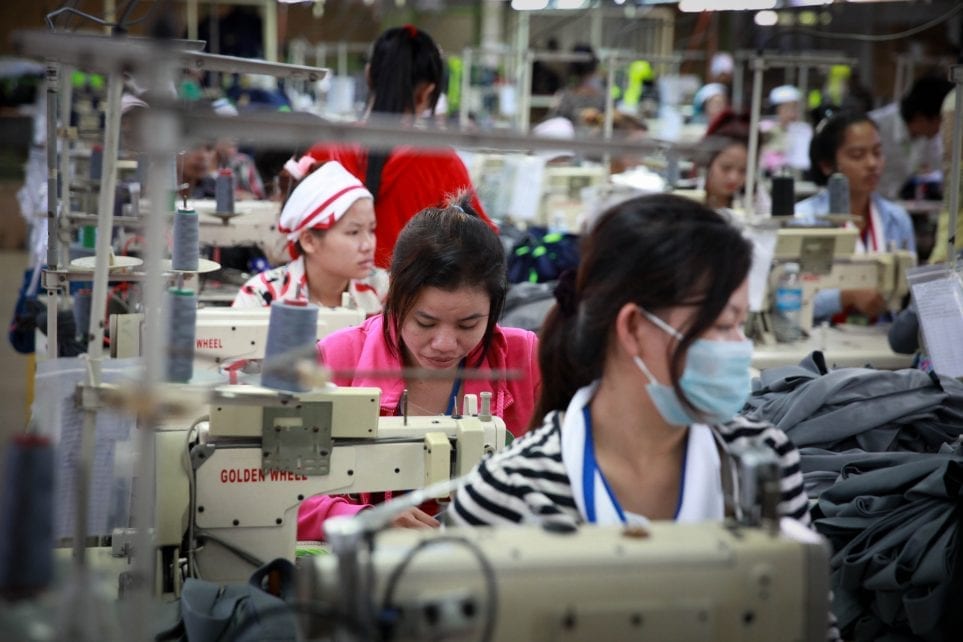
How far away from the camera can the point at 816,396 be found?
8.40 ft

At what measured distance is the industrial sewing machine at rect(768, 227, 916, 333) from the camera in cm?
389

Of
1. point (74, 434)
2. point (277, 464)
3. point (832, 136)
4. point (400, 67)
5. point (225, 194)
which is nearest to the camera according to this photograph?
point (74, 434)

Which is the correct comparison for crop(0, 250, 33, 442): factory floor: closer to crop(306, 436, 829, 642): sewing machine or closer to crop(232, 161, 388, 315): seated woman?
crop(232, 161, 388, 315): seated woman

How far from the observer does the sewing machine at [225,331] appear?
2.63 meters

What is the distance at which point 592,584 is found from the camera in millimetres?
1389

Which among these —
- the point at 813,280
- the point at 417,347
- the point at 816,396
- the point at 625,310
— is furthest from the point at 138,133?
the point at 813,280

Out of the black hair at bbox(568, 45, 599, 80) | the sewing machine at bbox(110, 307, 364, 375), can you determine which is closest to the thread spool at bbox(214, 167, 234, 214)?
the sewing machine at bbox(110, 307, 364, 375)

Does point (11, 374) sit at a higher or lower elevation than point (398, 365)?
lower

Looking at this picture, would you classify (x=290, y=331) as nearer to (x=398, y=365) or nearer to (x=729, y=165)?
(x=398, y=365)

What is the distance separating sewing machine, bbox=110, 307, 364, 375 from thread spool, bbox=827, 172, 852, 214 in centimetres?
185

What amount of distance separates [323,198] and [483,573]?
207 centimetres

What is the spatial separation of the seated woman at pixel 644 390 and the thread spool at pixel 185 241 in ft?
3.93

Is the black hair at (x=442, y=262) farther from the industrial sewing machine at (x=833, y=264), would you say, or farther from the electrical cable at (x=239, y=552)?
the industrial sewing machine at (x=833, y=264)

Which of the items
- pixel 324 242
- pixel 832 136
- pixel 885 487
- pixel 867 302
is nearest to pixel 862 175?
pixel 832 136
